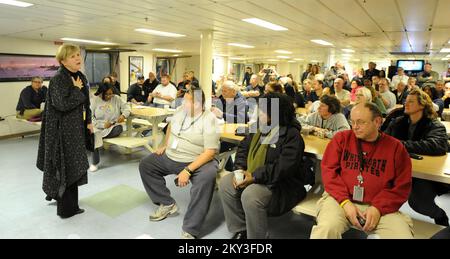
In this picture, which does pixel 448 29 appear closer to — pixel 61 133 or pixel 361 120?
pixel 361 120

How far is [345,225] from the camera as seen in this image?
1896 mm

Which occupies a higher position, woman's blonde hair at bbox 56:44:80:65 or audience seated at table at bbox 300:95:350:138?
woman's blonde hair at bbox 56:44:80:65

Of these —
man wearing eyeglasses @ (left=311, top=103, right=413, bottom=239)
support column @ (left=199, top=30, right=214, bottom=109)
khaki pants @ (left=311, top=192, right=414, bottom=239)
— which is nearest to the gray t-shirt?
man wearing eyeglasses @ (left=311, top=103, right=413, bottom=239)

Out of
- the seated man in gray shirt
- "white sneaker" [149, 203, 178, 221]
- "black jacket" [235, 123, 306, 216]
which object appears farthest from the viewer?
"white sneaker" [149, 203, 178, 221]

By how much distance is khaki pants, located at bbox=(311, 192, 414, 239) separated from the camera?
69.6 inches

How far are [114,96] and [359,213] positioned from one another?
3.76 meters

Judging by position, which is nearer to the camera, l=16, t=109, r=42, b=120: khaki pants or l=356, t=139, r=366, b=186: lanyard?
l=356, t=139, r=366, b=186: lanyard

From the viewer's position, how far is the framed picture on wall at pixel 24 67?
6504 mm

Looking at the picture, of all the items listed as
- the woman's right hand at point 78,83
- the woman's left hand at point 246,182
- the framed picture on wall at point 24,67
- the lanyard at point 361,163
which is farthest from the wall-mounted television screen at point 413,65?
the woman's right hand at point 78,83

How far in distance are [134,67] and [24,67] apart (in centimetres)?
483

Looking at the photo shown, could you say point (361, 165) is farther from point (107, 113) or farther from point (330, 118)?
point (107, 113)

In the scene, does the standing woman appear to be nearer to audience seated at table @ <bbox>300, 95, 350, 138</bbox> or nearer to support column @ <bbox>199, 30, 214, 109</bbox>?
audience seated at table @ <bbox>300, 95, 350, 138</bbox>

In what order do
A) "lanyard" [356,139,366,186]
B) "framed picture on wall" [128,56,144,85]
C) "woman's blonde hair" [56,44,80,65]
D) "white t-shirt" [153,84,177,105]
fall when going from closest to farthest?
"lanyard" [356,139,366,186]
"woman's blonde hair" [56,44,80,65]
"white t-shirt" [153,84,177,105]
"framed picture on wall" [128,56,144,85]
